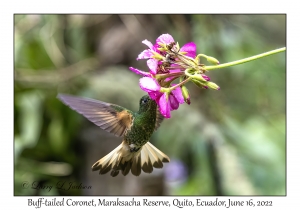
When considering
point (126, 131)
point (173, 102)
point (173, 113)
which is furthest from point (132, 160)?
point (173, 113)

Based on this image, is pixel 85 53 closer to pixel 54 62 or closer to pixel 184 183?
pixel 54 62

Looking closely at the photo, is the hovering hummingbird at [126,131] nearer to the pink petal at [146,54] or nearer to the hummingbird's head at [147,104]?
the hummingbird's head at [147,104]

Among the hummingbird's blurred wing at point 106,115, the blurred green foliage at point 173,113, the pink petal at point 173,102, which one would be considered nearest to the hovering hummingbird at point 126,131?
the hummingbird's blurred wing at point 106,115

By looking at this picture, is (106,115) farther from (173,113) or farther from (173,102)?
(173,113)

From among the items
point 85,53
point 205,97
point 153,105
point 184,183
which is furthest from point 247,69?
point 153,105

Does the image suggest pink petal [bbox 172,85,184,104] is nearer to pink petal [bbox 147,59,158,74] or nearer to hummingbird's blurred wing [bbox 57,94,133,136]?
pink petal [bbox 147,59,158,74]
